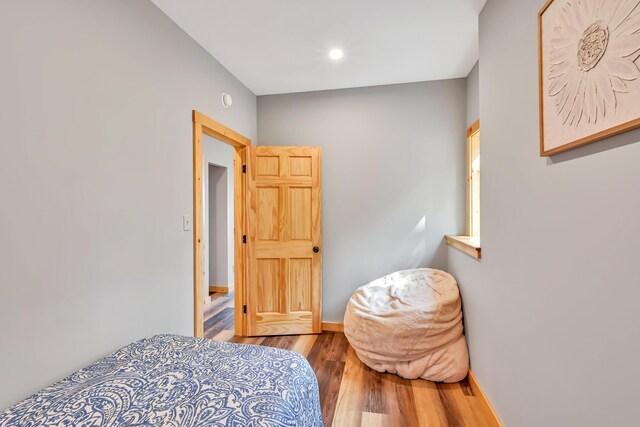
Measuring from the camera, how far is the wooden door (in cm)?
303

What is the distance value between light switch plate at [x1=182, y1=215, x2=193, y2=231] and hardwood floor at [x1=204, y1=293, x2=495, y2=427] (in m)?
1.50

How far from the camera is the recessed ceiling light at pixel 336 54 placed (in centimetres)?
239

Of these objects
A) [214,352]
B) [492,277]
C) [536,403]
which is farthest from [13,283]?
[492,277]

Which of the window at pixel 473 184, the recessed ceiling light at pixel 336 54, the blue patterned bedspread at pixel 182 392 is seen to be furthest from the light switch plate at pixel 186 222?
the window at pixel 473 184

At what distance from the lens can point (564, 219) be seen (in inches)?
41.8

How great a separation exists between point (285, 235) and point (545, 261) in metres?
2.26

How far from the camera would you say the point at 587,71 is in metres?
0.91

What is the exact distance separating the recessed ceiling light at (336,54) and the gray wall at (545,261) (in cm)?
102

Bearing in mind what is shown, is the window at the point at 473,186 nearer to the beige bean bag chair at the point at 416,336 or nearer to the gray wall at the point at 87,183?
the beige bean bag chair at the point at 416,336

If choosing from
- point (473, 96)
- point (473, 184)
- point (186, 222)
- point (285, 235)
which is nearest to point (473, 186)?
point (473, 184)

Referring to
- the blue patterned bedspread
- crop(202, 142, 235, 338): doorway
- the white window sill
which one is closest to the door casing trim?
the blue patterned bedspread

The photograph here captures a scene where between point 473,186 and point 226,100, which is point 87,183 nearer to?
point 226,100

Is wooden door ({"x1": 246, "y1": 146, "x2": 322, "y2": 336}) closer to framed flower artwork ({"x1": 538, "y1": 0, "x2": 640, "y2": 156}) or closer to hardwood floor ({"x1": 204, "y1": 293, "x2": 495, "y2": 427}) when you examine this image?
hardwood floor ({"x1": 204, "y1": 293, "x2": 495, "y2": 427})

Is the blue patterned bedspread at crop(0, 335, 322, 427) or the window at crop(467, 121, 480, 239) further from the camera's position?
the window at crop(467, 121, 480, 239)
